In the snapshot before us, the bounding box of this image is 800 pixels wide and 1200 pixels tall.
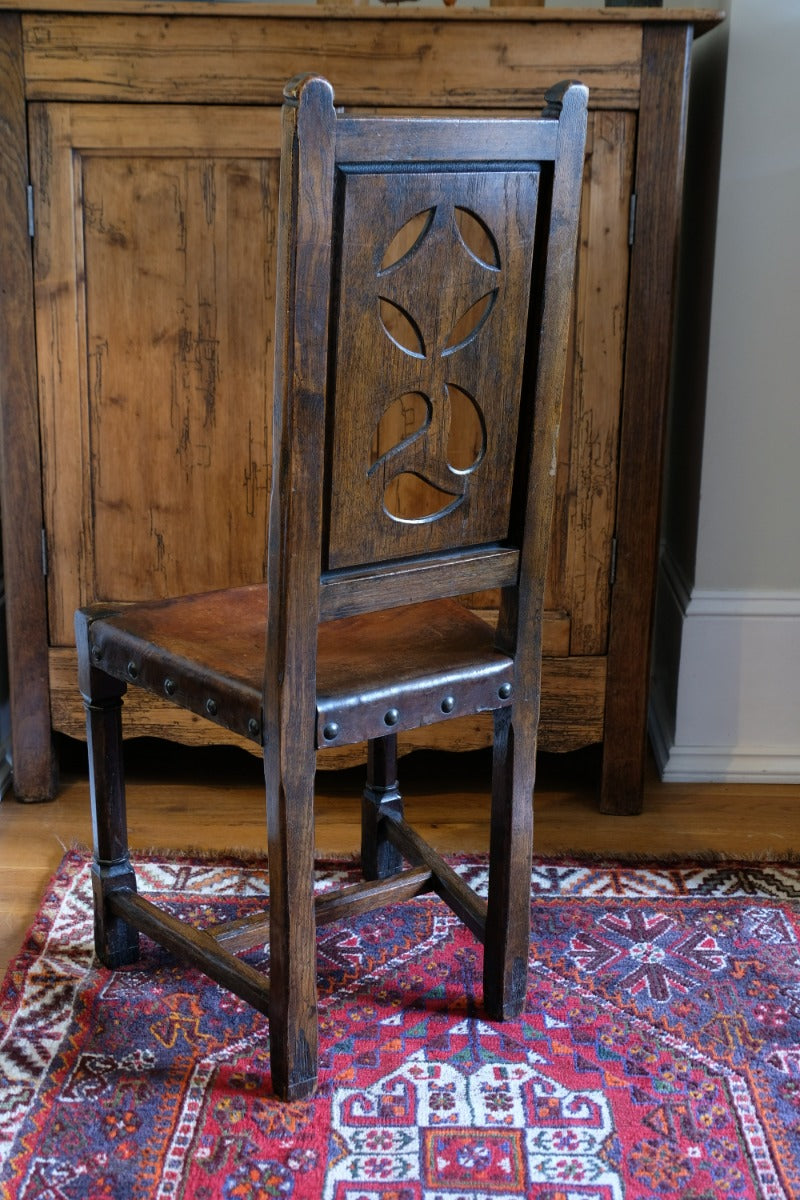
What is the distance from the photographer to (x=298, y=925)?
60.4 inches

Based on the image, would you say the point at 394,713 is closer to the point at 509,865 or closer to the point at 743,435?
the point at 509,865

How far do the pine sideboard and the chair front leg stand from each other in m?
0.87

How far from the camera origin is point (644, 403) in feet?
7.42

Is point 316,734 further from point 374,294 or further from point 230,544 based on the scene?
point 230,544

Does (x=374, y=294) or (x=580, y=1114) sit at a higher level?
(x=374, y=294)

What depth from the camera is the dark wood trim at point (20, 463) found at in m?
2.14

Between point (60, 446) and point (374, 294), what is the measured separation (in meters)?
1.04

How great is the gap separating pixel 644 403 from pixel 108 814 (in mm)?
1071

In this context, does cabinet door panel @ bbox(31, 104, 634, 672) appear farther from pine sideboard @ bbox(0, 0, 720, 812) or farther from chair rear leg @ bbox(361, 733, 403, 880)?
chair rear leg @ bbox(361, 733, 403, 880)

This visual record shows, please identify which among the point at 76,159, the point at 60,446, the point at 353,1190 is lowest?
the point at 353,1190

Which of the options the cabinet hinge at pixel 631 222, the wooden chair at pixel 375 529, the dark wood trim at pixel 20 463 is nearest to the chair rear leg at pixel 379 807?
the wooden chair at pixel 375 529

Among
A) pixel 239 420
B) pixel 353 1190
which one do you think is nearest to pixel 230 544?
pixel 239 420

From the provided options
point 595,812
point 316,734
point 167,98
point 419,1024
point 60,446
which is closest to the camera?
point 316,734

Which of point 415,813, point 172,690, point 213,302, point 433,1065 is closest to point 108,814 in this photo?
point 172,690
